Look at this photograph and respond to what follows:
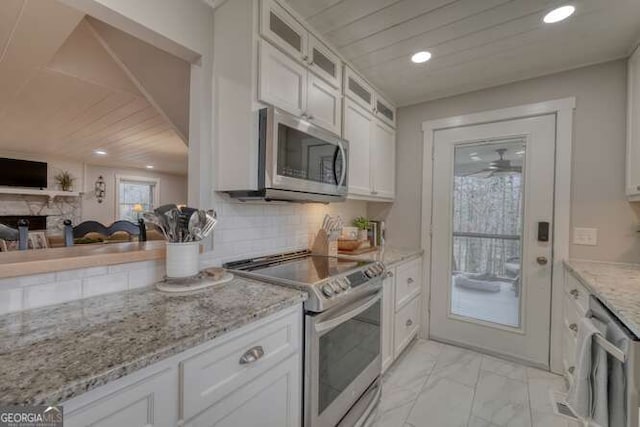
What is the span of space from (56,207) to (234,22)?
7193mm

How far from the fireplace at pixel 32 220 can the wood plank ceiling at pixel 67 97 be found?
130 centimetres

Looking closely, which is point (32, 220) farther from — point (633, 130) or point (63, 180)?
point (633, 130)

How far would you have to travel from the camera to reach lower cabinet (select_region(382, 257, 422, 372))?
6.87 feet

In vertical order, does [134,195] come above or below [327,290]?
above

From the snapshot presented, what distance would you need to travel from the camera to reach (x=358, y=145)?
2.33 metres

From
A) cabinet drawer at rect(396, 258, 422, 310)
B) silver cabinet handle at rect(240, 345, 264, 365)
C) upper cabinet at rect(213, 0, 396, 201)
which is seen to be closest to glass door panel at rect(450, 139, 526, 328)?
cabinet drawer at rect(396, 258, 422, 310)

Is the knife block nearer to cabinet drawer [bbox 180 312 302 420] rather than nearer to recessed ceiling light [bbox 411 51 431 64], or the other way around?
cabinet drawer [bbox 180 312 302 420]

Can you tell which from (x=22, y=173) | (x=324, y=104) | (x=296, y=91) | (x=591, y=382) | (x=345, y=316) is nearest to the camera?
(x=591, y=382)

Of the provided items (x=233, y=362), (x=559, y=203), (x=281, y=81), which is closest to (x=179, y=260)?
(x=233, y=362)

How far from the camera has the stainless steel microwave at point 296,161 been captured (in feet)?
4.70

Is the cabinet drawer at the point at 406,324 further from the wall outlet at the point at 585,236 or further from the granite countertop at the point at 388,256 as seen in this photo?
the wall outlet at the point at 585,236

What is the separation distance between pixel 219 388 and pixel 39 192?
734 centimetres

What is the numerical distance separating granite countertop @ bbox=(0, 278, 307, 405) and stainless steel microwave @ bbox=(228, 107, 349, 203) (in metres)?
0.53

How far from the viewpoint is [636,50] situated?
1.87 metres
